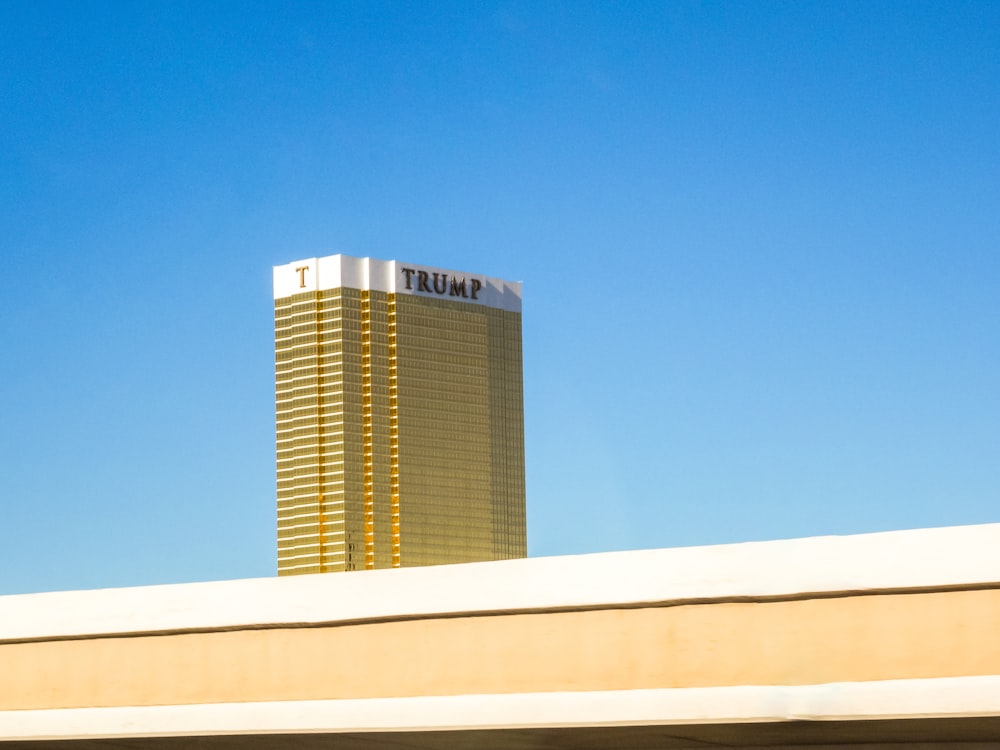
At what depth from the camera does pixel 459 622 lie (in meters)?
8.59

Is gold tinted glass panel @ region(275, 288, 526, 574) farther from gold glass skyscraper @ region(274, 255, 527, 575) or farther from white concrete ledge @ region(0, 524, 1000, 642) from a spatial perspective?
white concrete ledge @ region(0, 524, 1000, 642)

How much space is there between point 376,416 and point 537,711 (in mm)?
176149

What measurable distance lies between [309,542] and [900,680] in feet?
588

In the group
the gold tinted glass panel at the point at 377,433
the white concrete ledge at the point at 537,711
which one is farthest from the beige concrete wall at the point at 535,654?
the gold tinted glass panel at the point at 377,433

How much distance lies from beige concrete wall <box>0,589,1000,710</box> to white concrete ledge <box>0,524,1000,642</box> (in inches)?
3.1

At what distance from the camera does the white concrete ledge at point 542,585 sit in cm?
744

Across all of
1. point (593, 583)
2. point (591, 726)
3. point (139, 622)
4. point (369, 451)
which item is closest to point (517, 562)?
point (593, 583)

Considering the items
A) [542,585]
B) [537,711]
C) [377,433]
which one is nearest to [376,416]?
[377,433]

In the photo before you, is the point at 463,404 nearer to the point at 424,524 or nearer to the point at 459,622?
the point at 424,524

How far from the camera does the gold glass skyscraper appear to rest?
594 feet

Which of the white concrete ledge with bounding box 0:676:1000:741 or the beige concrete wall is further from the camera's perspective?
the beige concrete wall

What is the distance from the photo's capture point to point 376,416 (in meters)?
184

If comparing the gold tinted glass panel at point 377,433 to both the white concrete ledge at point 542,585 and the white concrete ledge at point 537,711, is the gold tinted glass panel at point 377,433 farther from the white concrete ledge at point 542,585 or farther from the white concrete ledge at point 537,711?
the white concrete ledge at point 537,711

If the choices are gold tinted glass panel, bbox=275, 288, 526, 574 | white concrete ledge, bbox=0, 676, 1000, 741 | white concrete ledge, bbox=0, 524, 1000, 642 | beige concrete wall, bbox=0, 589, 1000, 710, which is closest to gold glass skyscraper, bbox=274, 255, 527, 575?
gold tinted glass panel, bbox=275, 288, 526, 574
